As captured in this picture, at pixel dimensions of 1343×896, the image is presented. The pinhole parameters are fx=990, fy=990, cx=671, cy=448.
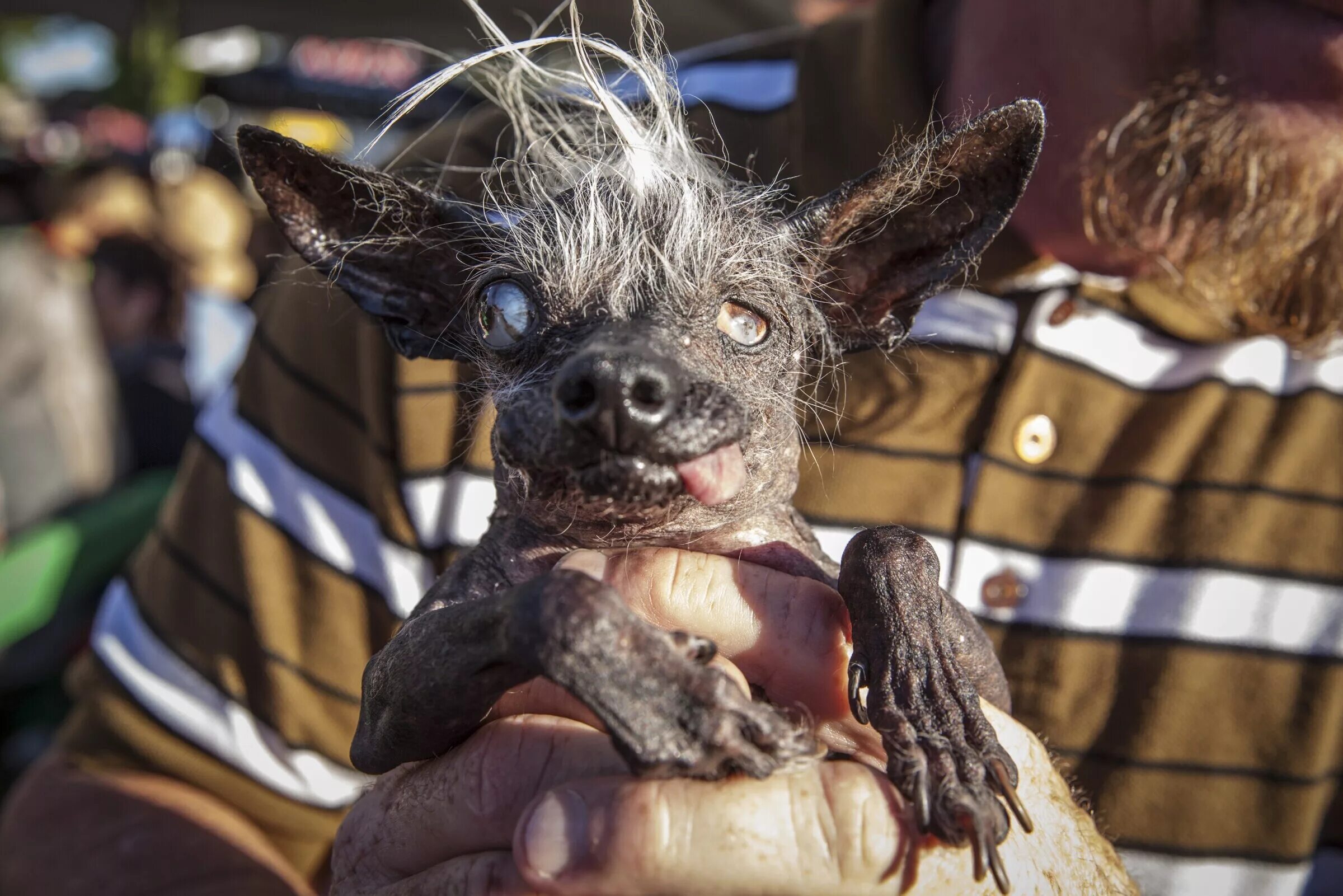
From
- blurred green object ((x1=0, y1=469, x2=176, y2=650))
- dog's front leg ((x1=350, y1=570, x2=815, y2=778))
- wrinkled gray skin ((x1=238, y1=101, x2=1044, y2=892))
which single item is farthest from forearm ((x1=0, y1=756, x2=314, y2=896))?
blurred green object ((x1=0, y1=469, x2=176, y2=650))

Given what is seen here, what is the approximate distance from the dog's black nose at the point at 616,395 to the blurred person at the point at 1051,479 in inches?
30.7

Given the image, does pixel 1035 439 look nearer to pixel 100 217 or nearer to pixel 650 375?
pixel 650 375

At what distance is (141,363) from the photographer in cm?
664

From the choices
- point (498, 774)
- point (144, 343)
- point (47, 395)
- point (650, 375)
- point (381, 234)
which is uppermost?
point (381, 234)

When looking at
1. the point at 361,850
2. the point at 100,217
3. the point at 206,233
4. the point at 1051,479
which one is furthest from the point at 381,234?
the point at 100,217

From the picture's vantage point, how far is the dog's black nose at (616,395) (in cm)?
128

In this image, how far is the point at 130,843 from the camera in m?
2.22

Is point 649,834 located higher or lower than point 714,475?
lower

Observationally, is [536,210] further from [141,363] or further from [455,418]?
[141,363]

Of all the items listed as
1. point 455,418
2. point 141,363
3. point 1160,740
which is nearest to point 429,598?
point 455,418

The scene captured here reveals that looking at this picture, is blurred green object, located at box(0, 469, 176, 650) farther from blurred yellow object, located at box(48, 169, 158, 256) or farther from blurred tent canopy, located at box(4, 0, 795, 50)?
blurred yellow object, located at box(48, 169, 158, 256)

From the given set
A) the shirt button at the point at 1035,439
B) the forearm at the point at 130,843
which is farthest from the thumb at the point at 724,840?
the forearm at the point at 130,843

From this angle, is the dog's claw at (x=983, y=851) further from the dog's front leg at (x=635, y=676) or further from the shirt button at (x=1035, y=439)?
the shirt button at (x=1035, y=439)

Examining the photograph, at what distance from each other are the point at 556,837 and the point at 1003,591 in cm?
112
